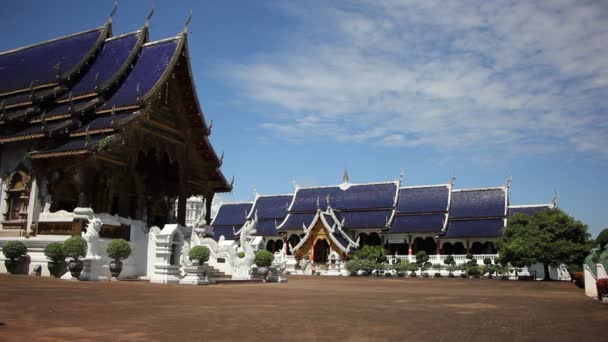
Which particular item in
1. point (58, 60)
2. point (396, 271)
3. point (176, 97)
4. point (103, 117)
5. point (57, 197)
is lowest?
point (396, 271)

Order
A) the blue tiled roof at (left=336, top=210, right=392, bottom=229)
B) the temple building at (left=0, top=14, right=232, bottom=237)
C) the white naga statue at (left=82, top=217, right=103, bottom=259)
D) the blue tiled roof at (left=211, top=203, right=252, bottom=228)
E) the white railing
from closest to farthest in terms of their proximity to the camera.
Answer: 1. the white naga statue at (left=82, top=217, right=103, bottom=259)
2. the temple building at (left=0, top=14, right=232, bottom=237)
3. the white railing
4. the blue tiled roof at (left=336, top=210, right=392, bottom=229)
5. the blue tiled roof at (left=211, top=203, right=252, bottom=228)

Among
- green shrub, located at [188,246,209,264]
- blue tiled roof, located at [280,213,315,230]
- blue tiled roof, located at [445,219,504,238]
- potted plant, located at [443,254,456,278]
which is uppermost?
blue tiled roof, located at [280,213,315,230]

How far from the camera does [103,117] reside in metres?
19.2

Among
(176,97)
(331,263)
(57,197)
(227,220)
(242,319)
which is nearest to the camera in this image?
(242,319)

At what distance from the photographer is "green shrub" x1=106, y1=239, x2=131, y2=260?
1572cm

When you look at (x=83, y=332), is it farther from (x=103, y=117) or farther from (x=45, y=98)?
(x=45, y=98)

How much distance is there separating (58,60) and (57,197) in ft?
21.5

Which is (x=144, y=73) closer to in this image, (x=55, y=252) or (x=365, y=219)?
(x=55, y=252)

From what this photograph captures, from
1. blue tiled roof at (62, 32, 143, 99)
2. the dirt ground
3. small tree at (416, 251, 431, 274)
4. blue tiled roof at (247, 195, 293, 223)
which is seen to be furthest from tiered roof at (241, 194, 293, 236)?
the dirt ground

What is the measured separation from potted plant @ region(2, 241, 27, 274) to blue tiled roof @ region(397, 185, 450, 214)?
31869 mm

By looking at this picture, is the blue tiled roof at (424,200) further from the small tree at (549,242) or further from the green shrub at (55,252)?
the green shrub at (55,252)

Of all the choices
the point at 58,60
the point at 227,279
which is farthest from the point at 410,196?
the point at 58,60

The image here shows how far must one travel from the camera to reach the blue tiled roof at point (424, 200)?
141 ft

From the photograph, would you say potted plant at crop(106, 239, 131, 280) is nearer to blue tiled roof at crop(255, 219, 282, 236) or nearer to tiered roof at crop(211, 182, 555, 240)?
tiered roof at crop(211, 182, 555, 240)
